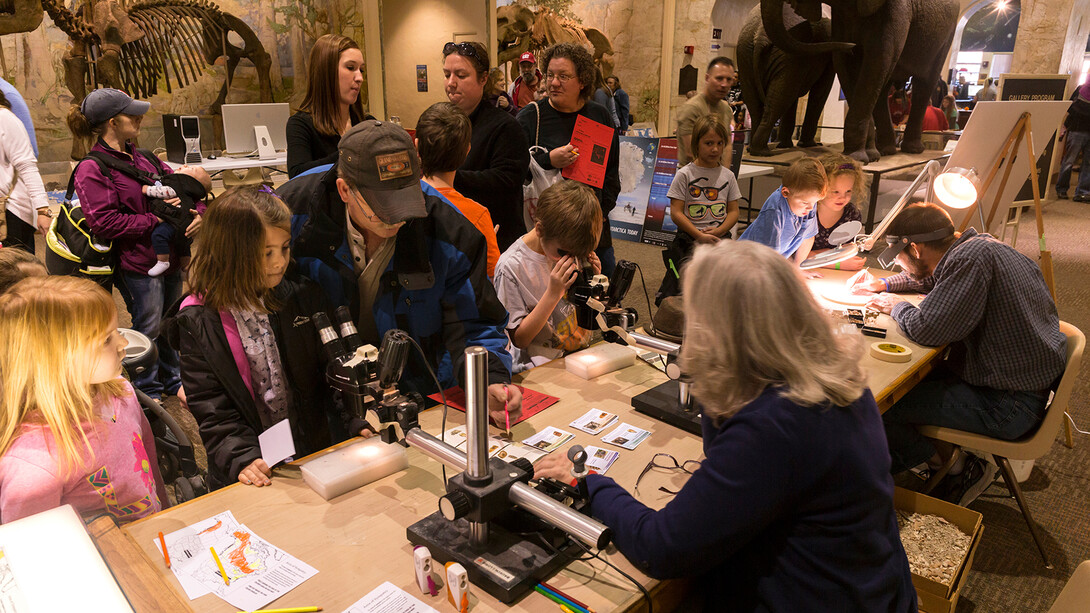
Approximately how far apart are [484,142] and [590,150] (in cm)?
74

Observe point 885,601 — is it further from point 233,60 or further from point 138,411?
point 233,60

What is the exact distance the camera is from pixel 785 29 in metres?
6.70

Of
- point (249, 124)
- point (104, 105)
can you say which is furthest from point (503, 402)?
point (249, 124)

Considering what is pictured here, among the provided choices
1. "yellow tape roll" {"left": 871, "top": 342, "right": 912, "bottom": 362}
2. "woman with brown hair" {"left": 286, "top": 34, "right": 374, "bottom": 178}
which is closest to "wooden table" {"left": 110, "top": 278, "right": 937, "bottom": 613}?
"yellow tape roll" {"left": 871, "top": 342, "right": 912, "bottom": 362}

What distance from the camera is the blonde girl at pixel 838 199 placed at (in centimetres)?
369

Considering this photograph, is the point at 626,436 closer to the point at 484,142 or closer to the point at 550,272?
the point at 550,272

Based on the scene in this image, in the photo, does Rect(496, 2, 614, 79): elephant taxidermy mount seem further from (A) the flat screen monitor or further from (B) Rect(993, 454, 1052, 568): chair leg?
(B) Rect(993, 454, 1052, 568): chair leg

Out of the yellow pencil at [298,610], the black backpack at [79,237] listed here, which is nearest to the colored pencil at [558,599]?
the yellow pencil at [298,610]

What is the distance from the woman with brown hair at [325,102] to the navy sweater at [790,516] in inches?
91.9

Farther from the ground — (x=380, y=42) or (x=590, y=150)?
(x=380, y=42)

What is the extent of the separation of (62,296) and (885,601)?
188 centimetres

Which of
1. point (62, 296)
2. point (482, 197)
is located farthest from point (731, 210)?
point (62, 296)

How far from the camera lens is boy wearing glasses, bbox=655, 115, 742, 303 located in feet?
14.8

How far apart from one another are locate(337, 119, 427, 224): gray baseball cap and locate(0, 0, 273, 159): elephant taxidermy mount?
15.8 ft
